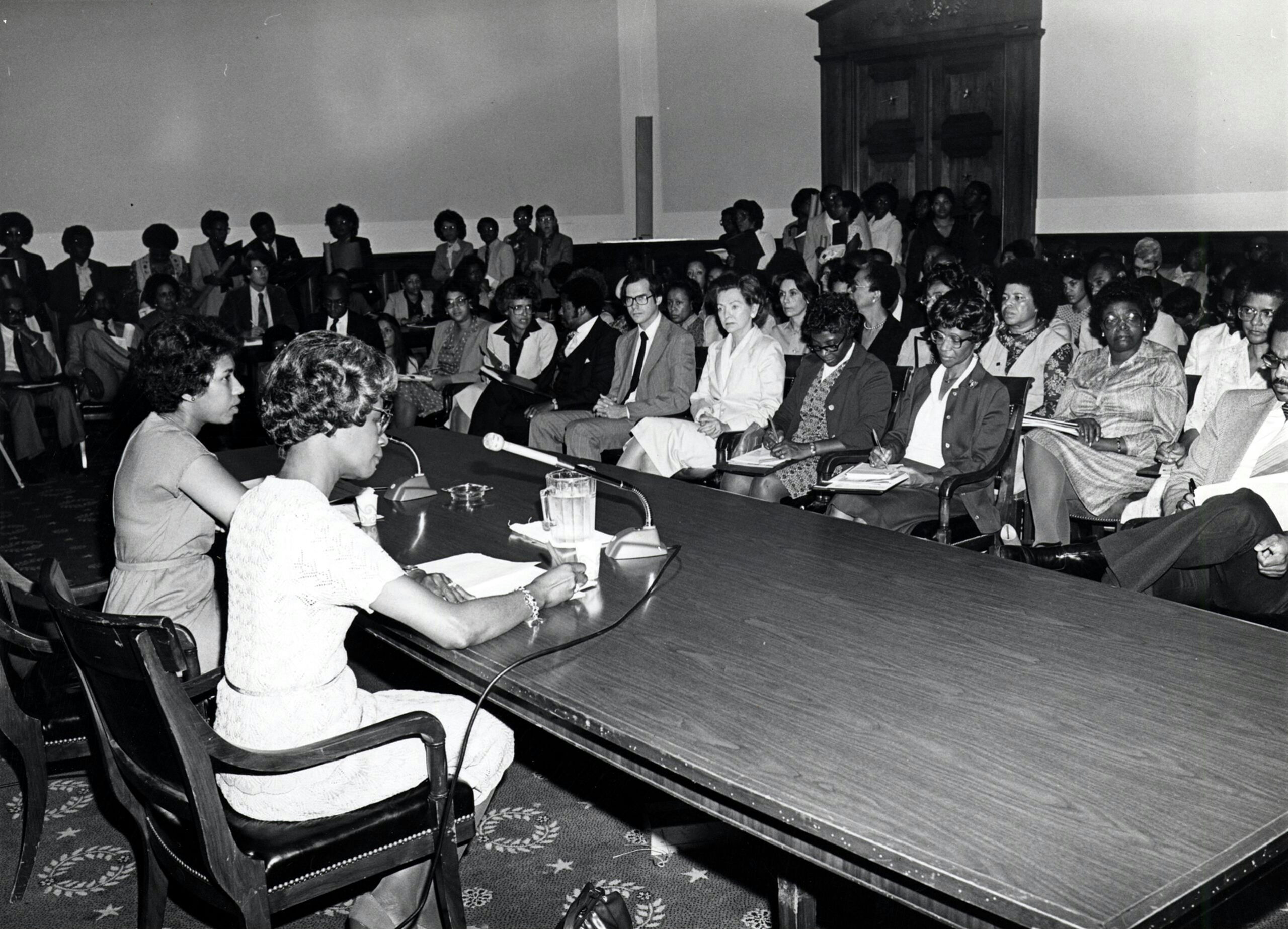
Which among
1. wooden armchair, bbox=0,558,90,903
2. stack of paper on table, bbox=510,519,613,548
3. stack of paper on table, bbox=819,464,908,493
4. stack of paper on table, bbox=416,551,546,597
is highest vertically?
stack of paper on table, bbox=510,519,613,548

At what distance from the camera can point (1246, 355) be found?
14.7 ft

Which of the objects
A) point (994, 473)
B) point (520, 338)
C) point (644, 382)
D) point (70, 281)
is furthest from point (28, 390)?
point (994, 473)

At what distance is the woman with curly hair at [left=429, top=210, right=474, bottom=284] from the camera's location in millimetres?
10875

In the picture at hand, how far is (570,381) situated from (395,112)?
6.67m

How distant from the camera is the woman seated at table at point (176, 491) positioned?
277 cm

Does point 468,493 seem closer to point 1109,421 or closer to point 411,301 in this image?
point 1109,421

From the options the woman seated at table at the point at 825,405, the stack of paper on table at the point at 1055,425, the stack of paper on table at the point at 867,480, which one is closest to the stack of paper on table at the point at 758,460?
the woman seated at table at the point at 825,405

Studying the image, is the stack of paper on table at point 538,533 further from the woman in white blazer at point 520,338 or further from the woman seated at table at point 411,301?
the woman seated at table at point 411,301

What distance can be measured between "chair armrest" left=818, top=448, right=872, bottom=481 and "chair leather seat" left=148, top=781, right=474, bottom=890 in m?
2.43

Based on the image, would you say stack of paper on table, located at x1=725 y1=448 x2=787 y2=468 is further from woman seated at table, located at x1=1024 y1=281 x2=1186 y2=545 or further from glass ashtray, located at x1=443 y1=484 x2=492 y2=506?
glass ashtray, located at x1=443 y1=484 x2=492 y2=506

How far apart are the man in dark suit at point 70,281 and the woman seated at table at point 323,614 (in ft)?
25.5

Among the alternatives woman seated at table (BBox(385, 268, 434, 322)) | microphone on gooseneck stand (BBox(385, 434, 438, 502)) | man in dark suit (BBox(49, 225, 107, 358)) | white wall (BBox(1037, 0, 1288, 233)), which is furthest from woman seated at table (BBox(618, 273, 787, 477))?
man in dark suit (BBox(49, 225, 107, 358))

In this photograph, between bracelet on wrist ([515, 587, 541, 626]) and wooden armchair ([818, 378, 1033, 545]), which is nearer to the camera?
bracelet on wrist ([515, 587, 541, 626])

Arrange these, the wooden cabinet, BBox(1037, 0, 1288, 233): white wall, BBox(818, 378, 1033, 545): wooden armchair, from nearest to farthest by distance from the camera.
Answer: BBox(818, 378, 1033, 545): wooden armchair, BBox(1037, 0, 1288, 233): white wall, the wooden cabinet
